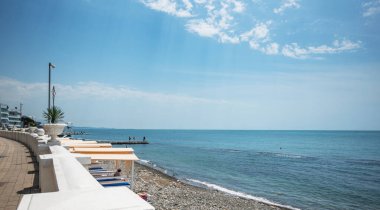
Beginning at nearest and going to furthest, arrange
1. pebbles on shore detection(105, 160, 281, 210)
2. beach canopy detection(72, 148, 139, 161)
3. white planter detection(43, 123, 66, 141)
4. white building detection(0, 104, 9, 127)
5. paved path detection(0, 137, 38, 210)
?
paved path detection(0, 137, 38, 210)
white planter detection(43, 123, 66, 141)
beach canopy detection(72, 148, 139, 161)
pebbles on shore detection(105, 160, 281, 210)
white building detection(0, 104, 9, 127)

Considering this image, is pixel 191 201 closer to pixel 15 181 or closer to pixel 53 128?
pixel 53 128

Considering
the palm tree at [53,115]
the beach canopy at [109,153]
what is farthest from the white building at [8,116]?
the beach canopy at [109,153]

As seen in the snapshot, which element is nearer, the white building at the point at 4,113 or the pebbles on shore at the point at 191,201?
the pebbles on shore at the point at 191,201

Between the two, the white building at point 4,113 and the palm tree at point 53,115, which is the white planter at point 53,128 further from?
the white building at point 4,113

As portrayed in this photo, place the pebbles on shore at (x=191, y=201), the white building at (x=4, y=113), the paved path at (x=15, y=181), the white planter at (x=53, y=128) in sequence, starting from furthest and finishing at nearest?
the white building at (x=4, y=113) < the pebbles on shore at (x=191, y=201) < the white planter at (x=53, y=128) < the paved path at (x=15, y=181)

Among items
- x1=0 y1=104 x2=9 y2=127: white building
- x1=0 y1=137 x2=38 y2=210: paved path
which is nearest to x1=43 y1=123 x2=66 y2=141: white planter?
x1=0 y1=137 x2=38 y2=210: paved path

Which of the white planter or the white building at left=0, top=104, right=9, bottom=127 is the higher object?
the white building at left=0, top=104, right=9, bottom=127

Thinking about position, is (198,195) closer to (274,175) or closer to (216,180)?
(216,180)

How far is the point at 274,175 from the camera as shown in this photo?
120 ft

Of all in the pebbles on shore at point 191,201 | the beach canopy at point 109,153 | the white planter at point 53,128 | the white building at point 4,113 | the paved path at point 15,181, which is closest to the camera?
the paved path at point 15,181

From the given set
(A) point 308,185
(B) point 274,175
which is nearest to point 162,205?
(A) point 308,185

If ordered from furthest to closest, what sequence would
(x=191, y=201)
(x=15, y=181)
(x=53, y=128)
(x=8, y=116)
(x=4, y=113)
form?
(x=8, y=116) → (x=4, y=113) → (x=191, y=201) → (x=53, y=128) → (x=15, y=181)

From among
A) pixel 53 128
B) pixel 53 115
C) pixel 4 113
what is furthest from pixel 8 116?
pixel 53 128

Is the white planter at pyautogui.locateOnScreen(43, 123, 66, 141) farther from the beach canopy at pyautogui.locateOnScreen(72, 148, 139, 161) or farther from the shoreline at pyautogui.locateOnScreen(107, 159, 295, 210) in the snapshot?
the shoreline at pyautogui.locateOnScreen(107, 159, 295, 210)
